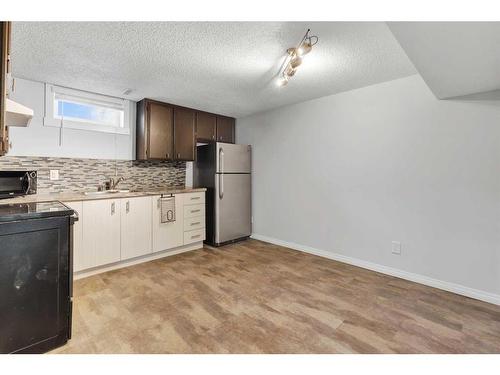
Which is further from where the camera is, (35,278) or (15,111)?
(15,111)

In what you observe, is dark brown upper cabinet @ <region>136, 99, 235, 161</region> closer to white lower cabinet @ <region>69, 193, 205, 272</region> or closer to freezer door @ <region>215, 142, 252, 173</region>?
freezer door @ <region>215, 142, 252, 173</region>

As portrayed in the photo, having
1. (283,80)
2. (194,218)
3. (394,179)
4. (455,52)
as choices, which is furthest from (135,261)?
(455,52)

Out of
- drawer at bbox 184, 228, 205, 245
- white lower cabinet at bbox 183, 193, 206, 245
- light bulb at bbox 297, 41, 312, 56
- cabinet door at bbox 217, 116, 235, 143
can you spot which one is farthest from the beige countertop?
light bulb at bbox 297, 41, 312, 56

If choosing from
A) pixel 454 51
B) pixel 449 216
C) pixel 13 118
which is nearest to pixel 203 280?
pixel 13 118

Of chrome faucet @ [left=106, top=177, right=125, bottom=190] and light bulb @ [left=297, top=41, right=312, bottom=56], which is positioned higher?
light bulb @ [left=297, top=41, right=312, bottom=56]

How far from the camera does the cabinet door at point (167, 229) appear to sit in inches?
125

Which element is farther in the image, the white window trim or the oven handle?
the white window trim

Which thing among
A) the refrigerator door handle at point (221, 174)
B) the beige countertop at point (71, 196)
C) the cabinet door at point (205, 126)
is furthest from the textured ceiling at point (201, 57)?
the beige countertop at point (71, 196)

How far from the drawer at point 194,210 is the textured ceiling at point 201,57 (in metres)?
1.53

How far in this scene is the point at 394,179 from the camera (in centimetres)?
272

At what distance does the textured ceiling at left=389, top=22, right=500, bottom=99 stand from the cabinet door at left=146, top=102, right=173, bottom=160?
296cm

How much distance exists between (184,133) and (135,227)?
5.16 ft

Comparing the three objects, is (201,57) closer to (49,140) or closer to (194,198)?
(194,198)

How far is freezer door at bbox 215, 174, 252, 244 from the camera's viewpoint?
3.75m
